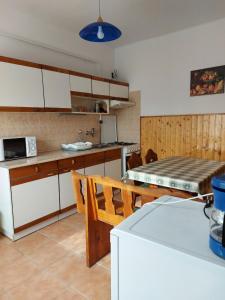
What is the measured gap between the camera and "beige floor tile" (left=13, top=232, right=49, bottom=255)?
2178mm

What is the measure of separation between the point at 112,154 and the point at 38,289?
225cm

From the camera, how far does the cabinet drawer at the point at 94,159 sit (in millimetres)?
3125

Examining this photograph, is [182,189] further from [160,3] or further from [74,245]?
[160,3]

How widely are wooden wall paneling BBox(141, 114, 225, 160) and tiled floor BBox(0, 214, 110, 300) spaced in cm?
208

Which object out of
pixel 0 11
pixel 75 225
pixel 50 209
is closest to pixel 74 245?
pixel 75 225

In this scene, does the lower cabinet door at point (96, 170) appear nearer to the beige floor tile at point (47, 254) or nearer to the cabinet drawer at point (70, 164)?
the cabinet drawer at point (70, 164)

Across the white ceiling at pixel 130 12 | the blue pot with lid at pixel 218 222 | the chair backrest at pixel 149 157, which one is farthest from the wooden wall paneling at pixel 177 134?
the blue pot with lid at pixel 218 222

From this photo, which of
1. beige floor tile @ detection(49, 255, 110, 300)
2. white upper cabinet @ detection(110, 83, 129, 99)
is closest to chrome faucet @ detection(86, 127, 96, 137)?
white upper cabinet @ detection(110, 83, 129, 99)

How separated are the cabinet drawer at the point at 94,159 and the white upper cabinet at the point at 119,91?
114cm

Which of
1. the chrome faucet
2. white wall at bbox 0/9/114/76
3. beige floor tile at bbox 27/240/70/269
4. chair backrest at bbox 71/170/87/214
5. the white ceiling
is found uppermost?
the white ceiling

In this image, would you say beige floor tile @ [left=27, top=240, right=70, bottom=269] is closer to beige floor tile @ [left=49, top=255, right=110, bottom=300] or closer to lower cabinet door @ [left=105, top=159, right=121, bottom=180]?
beige floor tile @ [left=49, top=255, right=110, bottom=300]

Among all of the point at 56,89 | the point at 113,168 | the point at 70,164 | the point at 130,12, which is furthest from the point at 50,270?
the point at 130,12

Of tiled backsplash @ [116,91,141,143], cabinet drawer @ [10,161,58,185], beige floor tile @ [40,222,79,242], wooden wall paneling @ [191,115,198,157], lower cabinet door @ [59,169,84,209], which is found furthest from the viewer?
tiled backsplash @ [116,91,141,143]

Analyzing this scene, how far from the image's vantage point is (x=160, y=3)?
2645mm
